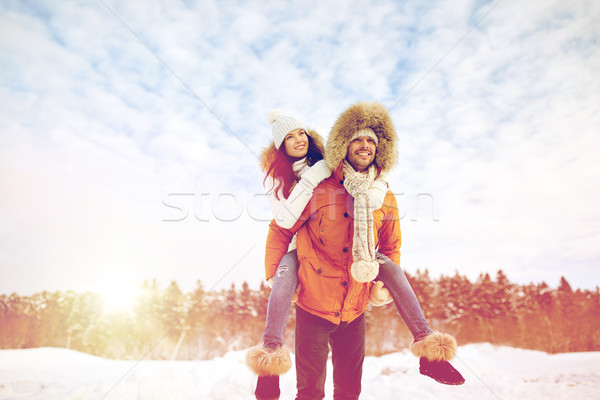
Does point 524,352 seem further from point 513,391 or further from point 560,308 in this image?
point 513,391

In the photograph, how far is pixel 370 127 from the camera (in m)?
2.72

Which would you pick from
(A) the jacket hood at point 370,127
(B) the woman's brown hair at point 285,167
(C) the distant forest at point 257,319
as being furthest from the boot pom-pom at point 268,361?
(C) the distant forest at point 257,319

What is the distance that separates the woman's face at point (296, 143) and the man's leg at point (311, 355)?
1297 mm

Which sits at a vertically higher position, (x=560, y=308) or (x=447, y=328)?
(x=560, y=308)

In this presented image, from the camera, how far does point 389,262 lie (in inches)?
97.2

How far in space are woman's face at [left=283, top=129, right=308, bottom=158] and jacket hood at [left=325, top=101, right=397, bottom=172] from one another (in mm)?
241

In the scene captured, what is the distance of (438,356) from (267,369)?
44.6 inches

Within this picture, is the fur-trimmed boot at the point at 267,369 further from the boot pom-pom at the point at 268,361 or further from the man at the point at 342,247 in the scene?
the man at the point at 342,247

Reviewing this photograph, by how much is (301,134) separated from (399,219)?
Answer: 3.58 ft

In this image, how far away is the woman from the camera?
6.96 feet

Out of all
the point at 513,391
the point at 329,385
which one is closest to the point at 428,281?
the point at 513,391

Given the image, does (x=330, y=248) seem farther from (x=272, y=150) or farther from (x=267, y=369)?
(x=272, y=150)

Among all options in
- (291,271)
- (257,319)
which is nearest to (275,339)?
(291,271)

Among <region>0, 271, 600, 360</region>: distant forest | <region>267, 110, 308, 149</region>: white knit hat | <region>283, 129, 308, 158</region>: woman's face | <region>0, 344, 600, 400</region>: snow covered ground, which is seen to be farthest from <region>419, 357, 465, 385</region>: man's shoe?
<region>0, 271, 600, 360</region>: distant forest
